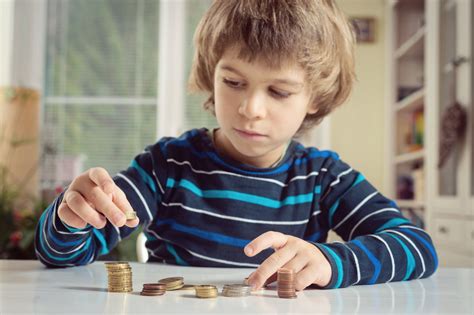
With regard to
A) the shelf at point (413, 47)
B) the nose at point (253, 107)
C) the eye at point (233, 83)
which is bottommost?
the nose at point (253, 107)

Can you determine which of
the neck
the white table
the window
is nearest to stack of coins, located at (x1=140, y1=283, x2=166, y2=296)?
the white table

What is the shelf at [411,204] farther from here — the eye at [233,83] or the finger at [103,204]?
the finger at [103,204]

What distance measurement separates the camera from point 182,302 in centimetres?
57

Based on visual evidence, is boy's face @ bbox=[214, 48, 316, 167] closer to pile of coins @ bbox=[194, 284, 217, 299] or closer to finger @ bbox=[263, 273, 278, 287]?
finger @ bbox=[263, 273, 278, 287]

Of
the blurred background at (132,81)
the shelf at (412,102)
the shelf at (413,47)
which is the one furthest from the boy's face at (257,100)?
the blurred background at (132,81)

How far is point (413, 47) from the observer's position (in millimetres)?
4180

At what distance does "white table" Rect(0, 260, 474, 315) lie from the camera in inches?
21.3

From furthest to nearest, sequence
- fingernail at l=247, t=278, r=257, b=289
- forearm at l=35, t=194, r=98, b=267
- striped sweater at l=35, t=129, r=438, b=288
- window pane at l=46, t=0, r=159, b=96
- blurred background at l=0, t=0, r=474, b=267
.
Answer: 1. window pane at l=46, t=0, r=159, b=96
2. blurred background at l=0, t=0, r=474, b=267
3. striped sweater at l=35, t=129, r=438, b=288
4. forearm at l=35, t=194, r=98, b=267
5. fingernail at l=247, t=278, r=257, b=289

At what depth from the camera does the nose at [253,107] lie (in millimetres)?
1000

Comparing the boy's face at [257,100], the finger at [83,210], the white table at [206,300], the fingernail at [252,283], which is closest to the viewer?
the white table at [206,300]

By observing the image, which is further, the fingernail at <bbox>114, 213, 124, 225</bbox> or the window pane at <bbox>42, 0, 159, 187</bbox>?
the window pane at <bbox>42, 0, 159, 187</bbox>

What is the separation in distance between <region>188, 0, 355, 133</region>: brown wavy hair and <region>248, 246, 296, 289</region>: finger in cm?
40

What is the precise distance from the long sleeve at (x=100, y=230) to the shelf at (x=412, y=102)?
2895mm

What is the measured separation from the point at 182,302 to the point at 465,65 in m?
2.43
